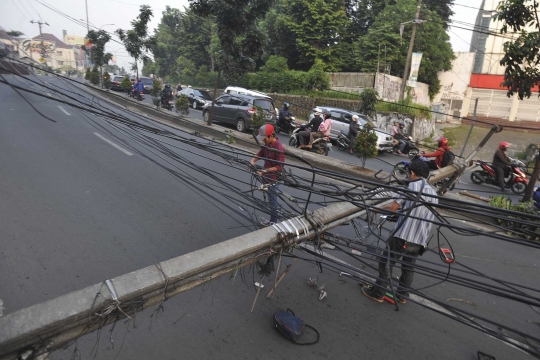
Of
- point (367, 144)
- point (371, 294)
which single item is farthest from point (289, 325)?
point (367, 144)

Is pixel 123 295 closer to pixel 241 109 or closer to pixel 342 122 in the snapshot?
pixel 241 109

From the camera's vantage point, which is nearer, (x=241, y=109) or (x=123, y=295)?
(x=123, y=295)

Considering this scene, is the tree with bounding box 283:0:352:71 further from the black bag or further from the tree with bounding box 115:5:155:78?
the black bag

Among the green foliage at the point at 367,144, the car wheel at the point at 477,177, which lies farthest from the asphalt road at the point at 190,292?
the car wheel at the point at 477,177

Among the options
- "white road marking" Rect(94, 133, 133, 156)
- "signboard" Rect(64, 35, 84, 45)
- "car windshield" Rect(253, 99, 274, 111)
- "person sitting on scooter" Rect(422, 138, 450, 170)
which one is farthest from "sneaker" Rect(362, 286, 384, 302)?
"signboard" Rect(64, 35, 84, 45)

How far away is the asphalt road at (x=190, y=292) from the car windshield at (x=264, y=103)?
9.36m

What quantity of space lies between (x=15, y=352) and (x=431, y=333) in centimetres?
358

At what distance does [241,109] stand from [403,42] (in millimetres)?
15471

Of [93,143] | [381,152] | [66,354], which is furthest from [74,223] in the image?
[381,152]

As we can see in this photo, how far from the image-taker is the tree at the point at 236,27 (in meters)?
12.1

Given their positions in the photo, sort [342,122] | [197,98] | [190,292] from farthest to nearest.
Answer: [197,98]
[342,122]
[190,292]

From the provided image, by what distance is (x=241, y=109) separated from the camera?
1608 cm

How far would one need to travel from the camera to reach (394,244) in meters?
4.05

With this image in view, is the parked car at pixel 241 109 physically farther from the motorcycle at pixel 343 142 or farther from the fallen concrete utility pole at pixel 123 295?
the fallen concrete utility pole at pixel 123 295
